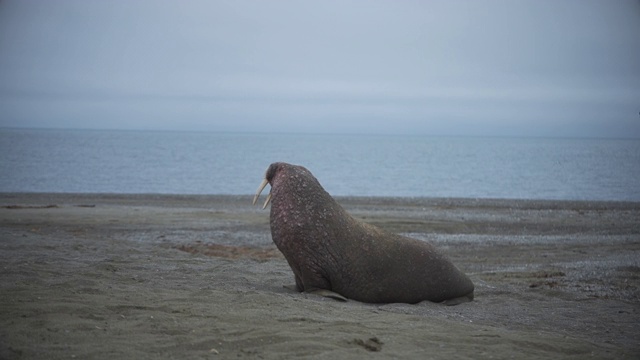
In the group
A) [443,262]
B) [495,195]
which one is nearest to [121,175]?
[495,195]

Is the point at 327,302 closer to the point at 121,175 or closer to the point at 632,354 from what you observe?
the point at 632,354

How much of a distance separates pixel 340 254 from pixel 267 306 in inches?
67.0

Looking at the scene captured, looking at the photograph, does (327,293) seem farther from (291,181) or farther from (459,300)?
(459,300)

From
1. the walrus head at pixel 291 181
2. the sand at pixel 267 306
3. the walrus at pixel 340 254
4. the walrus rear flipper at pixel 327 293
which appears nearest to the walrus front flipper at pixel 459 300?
the walrus at pixel 340 254

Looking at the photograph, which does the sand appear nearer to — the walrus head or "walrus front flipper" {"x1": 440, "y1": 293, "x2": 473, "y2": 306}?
"walrus front flipper" {"x1": 440, "y1": 293, "x2": 473, "y2": 306}

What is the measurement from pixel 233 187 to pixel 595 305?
37642 millimetres

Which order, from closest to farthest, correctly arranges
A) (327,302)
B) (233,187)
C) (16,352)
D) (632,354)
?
1. (16,352)
2. (632,354)
3. (327,302)
4. (233,187)

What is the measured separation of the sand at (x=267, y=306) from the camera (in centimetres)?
558

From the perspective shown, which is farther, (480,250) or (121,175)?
(121,175)

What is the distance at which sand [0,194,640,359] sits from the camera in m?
5.58

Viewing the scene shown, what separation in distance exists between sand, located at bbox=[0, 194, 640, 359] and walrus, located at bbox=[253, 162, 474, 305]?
30 cm

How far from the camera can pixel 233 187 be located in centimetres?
4541

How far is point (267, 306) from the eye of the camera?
7.03 m

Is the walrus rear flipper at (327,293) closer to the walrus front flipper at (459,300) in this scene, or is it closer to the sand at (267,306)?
the sand at (267,306)
